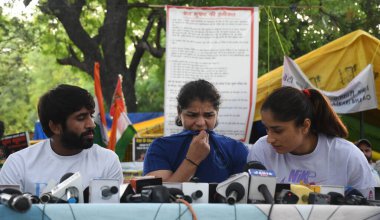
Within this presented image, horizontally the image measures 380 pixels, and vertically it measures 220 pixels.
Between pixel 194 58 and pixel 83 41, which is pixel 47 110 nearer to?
pixel 194 58

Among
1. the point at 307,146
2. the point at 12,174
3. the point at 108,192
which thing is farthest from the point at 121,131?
the point at 108,192

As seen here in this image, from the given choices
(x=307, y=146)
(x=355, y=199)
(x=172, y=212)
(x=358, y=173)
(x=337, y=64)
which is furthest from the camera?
(x=337, y=64)

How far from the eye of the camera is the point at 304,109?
4539 mm

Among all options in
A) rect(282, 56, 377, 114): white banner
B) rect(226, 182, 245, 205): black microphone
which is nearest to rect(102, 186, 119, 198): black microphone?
rect(226, 182, 245, 205): black microphone

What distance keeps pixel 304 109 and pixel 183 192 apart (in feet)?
4.27

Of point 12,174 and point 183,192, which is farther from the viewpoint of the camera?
point 12,174

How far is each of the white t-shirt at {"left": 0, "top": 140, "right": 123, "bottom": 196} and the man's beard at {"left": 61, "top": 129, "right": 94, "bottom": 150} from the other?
0.06 m

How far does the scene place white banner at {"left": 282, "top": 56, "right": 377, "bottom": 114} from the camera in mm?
10680

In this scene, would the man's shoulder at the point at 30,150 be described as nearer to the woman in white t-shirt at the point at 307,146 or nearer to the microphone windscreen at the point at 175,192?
the woman in white t-shirt at the point at 307,146

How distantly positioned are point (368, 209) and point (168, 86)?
6511 mm

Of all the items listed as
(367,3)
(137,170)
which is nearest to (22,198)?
(137,170)

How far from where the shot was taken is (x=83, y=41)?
17234 millimetres

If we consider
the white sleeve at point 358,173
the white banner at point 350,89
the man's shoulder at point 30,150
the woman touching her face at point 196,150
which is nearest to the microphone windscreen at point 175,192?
the woman touching her face at point 196,150

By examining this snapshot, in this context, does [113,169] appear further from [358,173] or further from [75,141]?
[358,173]
